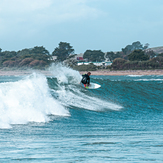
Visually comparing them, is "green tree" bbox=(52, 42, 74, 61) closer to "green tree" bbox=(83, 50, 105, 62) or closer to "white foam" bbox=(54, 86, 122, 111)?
"green tree" bbox=(83, 50, 105, 62)

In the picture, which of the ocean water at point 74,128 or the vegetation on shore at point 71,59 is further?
the vegetation on shore at point 71,59

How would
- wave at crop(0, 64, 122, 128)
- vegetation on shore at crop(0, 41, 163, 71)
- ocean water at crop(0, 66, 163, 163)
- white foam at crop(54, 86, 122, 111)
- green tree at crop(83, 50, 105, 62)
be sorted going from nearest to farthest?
ocean water at crop(0, 66, 163, 163) → wave at crop(0, 64, 122, 128) → white foam at crop(54, 86, 122, 111) → vegetation on shore at crop(0, 41, 163, 71) → green tree at crop(83, 50, 105, 62)

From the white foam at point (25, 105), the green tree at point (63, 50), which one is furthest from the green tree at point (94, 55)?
the white foam at point (25, 105)

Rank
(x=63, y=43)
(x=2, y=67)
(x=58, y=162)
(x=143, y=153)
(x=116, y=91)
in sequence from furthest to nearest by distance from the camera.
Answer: (x=63, y=43), (x=2, y=67), (x=116, y=91), (x=143, y=153), (x=58, y=162)

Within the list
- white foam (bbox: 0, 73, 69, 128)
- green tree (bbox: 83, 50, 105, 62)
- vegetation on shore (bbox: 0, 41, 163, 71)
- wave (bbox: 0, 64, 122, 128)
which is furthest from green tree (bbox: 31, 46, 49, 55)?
white foam (bbox: 0, 73, 69, 128)

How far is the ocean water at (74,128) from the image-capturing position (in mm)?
6316

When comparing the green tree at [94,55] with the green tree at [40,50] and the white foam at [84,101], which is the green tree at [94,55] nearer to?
the green tree at [40,50]

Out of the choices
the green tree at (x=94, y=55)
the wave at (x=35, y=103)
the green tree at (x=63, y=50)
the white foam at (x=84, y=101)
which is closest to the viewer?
the wave at (x=35, y=103)

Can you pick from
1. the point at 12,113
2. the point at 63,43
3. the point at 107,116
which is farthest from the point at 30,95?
the point at 63,43

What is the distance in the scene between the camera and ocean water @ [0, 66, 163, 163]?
6316mm

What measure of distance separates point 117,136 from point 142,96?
441 inches

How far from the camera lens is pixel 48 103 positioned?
1254 centimetres

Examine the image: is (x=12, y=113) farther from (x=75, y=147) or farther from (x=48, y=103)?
(x=75, y=147)

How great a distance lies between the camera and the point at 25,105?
11086 mm
